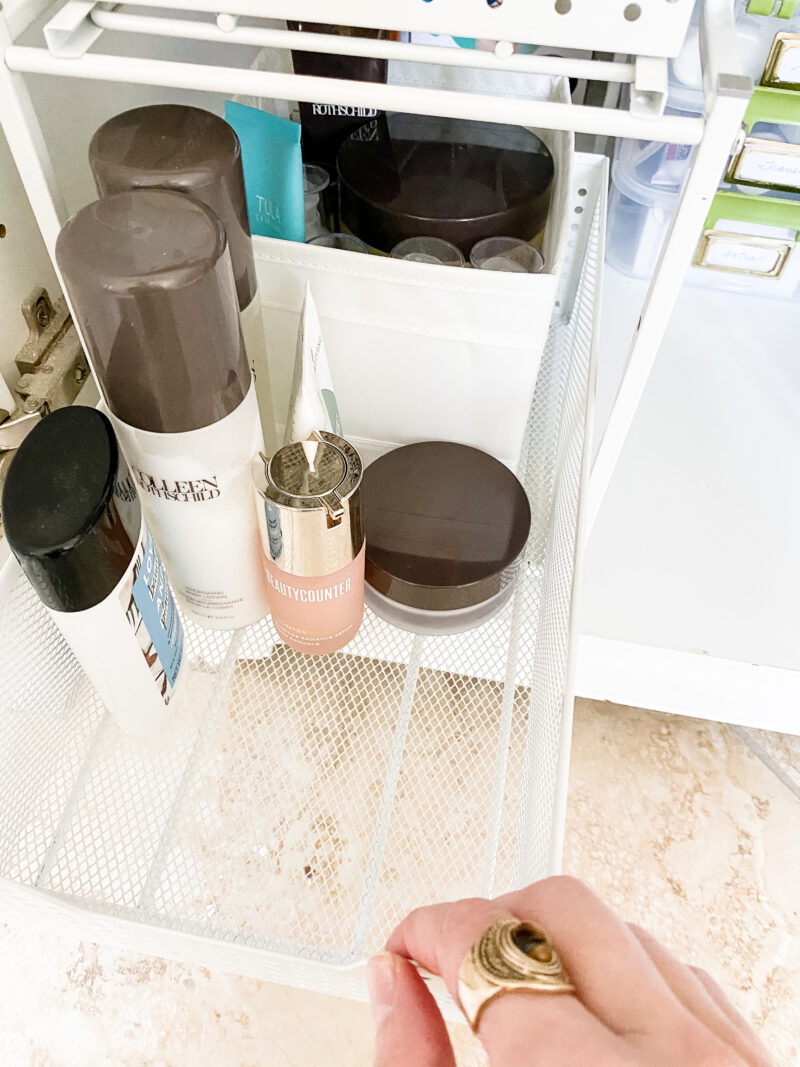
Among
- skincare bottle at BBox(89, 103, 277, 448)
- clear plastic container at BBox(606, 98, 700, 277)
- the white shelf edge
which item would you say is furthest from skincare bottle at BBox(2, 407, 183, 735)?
clear plastic container at BBox(606, 98, 700, 277)

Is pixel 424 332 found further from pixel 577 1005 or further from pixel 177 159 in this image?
pixel 577 1005

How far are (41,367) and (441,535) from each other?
0.87 ft

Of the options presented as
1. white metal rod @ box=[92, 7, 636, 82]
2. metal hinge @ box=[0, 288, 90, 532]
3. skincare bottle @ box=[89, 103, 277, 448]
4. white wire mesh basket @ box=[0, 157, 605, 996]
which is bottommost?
white wire mesh basket @ box=[0, 157, 605, 996]

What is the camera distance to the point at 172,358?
32cm

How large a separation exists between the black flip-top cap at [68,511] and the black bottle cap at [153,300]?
24mm

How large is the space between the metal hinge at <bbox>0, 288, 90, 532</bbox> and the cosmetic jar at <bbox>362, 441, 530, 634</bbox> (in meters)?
0.20

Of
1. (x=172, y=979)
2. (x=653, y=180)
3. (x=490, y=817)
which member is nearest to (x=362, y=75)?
(x=653, y=180)

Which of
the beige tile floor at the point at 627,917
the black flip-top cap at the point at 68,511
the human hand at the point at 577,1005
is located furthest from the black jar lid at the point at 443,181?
the beige tile floor at the point at 627,917

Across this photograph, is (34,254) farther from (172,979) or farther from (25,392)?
(172,979)

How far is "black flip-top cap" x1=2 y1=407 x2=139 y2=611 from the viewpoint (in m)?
0.32

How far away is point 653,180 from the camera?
717 millimetres

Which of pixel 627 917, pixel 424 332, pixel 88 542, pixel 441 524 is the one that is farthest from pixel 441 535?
pixel 627 917

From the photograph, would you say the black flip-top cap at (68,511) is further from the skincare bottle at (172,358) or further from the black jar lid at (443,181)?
the black jar lid at (443,181)

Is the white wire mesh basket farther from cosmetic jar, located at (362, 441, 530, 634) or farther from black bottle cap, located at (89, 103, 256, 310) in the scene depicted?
black bottle cap, located at (89, 103, 256, 310)
